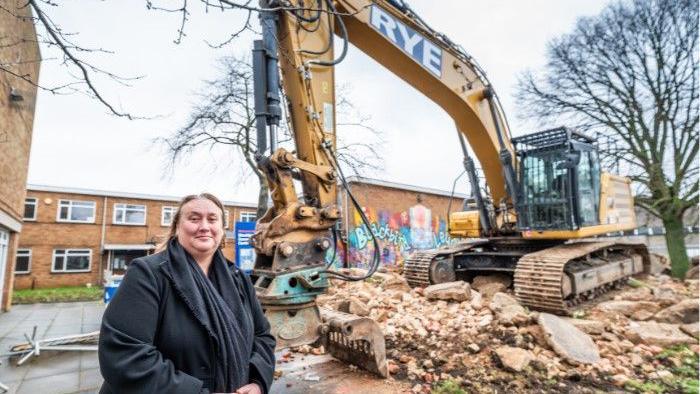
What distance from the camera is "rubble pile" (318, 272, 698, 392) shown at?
12.4 ft

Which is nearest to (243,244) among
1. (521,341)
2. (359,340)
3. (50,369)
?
(50,369)

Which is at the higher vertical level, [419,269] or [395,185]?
[395,185]

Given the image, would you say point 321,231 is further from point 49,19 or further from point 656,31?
point 656,31

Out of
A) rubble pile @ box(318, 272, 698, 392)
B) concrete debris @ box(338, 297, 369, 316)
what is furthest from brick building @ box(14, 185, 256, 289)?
rubble pile @ box(318, 272, 698, 392)

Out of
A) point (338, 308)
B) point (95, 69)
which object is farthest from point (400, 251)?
point (95, 69)

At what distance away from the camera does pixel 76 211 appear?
20.3 metres

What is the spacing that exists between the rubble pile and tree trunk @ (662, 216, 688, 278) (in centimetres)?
589

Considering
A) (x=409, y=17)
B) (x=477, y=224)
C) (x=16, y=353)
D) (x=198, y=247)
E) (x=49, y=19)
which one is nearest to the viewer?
(x=198, y=247)

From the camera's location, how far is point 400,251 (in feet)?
62.2

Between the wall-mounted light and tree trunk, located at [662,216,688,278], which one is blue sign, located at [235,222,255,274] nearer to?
the wall-mounted light

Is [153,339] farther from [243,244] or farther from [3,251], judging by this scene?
[3,251]

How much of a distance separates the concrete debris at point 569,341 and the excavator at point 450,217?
3.85ft

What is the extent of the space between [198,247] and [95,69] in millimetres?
1581

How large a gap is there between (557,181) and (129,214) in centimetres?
2226
